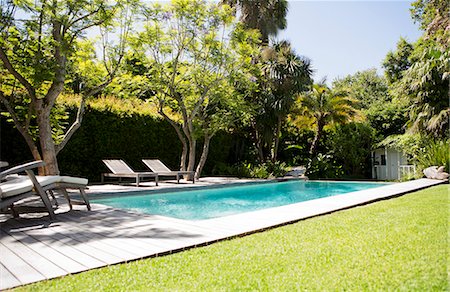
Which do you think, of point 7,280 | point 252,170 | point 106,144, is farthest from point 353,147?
point 7,280

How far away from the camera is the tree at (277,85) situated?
15875mm

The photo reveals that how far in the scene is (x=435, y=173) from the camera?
11406 mm

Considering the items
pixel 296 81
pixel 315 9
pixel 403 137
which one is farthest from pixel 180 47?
pixel 403 137

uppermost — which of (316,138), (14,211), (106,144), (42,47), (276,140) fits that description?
(42,47)

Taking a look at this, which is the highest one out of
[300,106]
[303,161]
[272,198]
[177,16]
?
[177,16]

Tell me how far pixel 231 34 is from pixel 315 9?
3090 mm

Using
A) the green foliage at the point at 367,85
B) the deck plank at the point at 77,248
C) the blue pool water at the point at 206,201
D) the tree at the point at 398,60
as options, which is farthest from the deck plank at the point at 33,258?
the green foliage at the point at 367,85

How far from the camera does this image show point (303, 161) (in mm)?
19438

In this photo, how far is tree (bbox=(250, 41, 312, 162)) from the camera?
625 inches

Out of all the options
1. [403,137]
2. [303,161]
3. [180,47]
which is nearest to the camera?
[180,47]

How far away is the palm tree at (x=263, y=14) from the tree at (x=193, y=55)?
5.11 m

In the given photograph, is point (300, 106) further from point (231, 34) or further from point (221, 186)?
point (221, 186)

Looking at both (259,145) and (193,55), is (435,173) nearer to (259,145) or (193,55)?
(259,145)

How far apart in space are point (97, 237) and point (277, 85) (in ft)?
43.9
